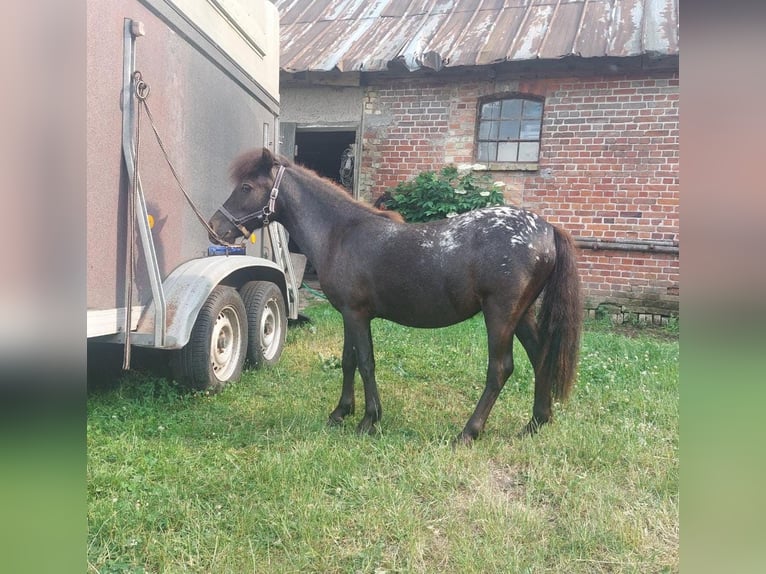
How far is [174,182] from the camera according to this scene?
358 centimetres

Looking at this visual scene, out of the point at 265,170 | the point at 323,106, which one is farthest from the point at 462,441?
the point at 323,106

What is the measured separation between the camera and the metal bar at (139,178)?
292 cm

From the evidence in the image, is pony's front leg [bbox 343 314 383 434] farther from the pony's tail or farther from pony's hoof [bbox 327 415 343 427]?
the pony's tail

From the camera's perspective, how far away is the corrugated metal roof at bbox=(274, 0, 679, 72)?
23.0ft

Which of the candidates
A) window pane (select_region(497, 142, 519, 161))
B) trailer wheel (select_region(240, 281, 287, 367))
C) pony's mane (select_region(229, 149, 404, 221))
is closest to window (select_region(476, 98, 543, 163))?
window pane (select_region(497, 142, 519, 161))

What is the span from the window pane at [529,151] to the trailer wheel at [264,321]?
471 centimetres

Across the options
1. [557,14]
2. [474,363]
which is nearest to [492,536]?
[474,363]

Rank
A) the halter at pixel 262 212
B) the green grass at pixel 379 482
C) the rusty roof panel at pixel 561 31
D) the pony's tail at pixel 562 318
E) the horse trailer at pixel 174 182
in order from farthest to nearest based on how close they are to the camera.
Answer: the rusty roof panel at pixel 561 31
the halter at pixel 262 212
the pony's tail at pixel 562 318
the horse trailer at pixel 174 182
the green grass at pixel 379 482

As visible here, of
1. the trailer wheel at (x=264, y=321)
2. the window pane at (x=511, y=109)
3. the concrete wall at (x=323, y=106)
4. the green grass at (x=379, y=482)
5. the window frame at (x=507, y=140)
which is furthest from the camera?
the concrete wall at (x=323, y=106)

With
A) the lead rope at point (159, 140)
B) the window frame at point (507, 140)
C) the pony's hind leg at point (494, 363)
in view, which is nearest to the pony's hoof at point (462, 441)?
the pony's hind leg at point (494, 363)

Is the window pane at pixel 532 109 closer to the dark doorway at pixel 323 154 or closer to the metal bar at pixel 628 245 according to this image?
the metal bar at pixel 628 245

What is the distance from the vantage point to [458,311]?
3.03m
